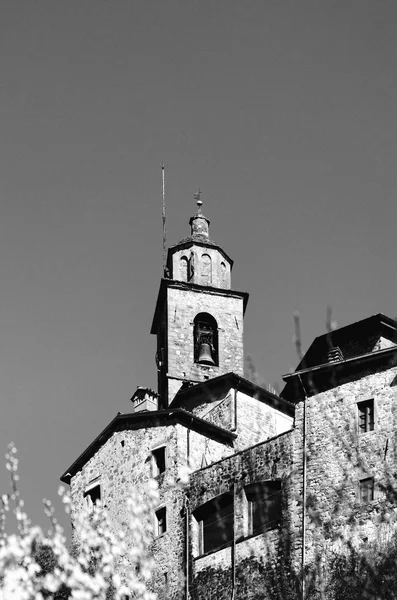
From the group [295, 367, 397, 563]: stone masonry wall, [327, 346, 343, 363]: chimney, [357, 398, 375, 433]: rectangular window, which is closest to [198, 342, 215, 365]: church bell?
[327, 346, 343, 363]: chimney

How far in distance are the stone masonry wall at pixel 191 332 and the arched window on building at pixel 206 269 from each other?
3.78ft

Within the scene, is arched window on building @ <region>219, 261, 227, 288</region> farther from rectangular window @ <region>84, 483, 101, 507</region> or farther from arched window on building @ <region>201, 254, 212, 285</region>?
rectangular window @ <region>84, 483, 101, 507</region>

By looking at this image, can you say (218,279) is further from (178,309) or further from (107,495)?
(107,495)

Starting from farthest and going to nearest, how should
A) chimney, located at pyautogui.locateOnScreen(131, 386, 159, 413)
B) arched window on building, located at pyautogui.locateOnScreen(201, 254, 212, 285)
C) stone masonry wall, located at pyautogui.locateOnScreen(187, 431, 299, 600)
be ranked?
arched window on building, located at pyautogui.locateOnScreen(201, 254, 212, 285)
chimney, located at pyautogui.locateOnScreen(131, 386, 159, 413)
stone masonry wall, located at pyautogui.locateOnScreen(187, 431, 299, 600)

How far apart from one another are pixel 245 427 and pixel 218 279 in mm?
15559

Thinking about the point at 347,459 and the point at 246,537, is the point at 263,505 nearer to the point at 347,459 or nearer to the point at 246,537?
the point at 246,537

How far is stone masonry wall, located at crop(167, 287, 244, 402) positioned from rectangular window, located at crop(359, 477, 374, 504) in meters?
20.1

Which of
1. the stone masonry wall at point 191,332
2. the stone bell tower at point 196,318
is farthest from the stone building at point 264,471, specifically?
the stone bell tower at point 196,318

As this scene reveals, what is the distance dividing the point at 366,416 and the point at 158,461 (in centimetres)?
839

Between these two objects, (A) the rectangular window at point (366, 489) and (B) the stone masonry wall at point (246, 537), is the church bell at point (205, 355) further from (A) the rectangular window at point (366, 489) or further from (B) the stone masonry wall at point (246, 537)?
(A) the rectangular window at point (366, 489)

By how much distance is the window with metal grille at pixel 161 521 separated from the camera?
39906 millimetres

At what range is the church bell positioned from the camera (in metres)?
56.4

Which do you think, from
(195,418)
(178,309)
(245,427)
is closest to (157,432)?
(195,418)

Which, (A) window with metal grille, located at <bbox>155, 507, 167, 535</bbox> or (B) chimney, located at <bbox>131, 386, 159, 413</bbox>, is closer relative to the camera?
(A) window with metal grille, located at <bbox>155, 507, 167, 535</bbox>
